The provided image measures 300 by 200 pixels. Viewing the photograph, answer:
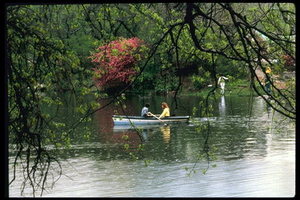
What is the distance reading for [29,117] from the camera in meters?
5.36

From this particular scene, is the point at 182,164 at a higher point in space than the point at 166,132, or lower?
lower

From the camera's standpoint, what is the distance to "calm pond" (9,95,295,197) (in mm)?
12086

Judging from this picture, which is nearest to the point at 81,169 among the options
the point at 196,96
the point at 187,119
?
the point at 187,119

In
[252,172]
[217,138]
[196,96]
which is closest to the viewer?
[252,172]

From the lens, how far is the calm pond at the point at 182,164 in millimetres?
12086

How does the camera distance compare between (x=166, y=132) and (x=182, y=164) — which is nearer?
(x=182, y=164)

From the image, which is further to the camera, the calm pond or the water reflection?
the water reflection

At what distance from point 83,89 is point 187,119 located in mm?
15160

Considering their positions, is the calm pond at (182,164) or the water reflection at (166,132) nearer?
the calm pond at (182,164)

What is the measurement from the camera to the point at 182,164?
47.3 feet

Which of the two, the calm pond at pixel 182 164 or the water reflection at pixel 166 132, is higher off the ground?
the water reflection at pixel 166 132

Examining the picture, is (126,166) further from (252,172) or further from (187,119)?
(187,119)
